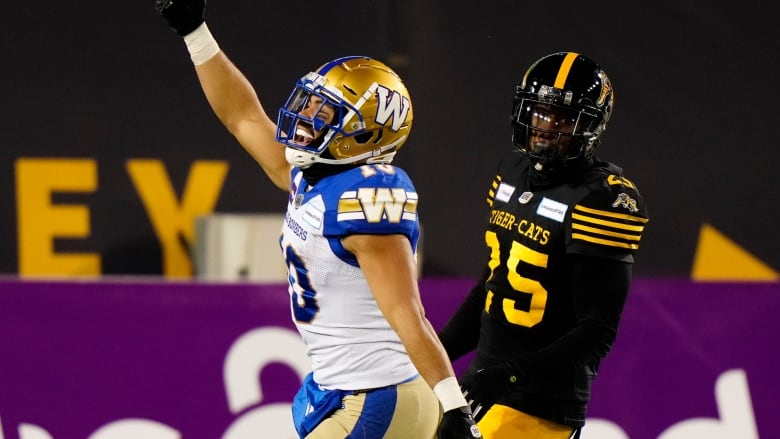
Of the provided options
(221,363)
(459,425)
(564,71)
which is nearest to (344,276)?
(459,425)

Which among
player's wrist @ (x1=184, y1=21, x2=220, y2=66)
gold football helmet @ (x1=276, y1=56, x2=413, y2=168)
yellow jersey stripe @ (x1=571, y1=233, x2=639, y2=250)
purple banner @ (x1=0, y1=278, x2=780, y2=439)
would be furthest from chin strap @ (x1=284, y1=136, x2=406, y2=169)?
purple banner @ (x1=0, y1=278, x2=780, y2=439)

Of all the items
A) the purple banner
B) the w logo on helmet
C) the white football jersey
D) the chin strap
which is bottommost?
the purple banner

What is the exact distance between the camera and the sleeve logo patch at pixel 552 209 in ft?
9.39

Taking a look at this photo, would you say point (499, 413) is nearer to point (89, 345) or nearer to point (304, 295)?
point (304, 295)

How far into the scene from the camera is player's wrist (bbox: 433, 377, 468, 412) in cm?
249

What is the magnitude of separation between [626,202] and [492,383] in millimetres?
529

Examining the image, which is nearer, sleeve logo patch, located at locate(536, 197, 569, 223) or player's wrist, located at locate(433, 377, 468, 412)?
player's wrist, located at locate(433, 377, 468, 412)

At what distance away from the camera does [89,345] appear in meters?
4.01

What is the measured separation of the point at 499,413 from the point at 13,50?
2.81m

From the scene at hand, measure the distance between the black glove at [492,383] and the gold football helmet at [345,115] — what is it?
1.77 ft

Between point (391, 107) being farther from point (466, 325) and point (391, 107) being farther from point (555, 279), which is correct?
point (466, 325)

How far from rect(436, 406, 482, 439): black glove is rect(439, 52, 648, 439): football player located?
7.4 inches

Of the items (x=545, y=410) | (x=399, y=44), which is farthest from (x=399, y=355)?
(x=399, y=44)

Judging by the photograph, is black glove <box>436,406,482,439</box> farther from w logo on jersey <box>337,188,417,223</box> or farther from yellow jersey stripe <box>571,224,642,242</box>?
yellow jersey stripe <box>571,224,642,242</box>
